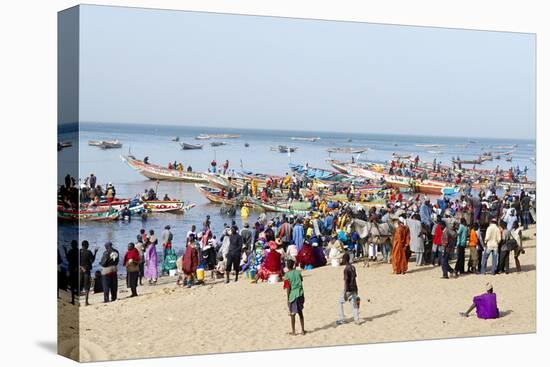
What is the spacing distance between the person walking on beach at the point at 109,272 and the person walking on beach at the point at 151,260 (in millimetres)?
615

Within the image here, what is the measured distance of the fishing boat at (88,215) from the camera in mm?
18219

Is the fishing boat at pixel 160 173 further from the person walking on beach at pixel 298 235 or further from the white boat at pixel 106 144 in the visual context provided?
the person walking on beach at pixel 298 235

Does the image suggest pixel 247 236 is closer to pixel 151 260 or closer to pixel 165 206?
pixel 165 206

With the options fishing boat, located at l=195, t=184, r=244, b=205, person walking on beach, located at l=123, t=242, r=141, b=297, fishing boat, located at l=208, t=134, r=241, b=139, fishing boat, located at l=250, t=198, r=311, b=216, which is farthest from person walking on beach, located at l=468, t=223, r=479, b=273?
person walking on beach, located at l=123, t=242, r=141, b=297

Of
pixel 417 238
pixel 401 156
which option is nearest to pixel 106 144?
pixel 401 156

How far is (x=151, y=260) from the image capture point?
19141mm

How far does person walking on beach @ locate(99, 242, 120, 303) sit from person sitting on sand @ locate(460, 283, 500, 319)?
21.0ft

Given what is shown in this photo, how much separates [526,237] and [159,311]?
24.8ft

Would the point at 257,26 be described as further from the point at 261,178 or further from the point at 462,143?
the point at 462,143

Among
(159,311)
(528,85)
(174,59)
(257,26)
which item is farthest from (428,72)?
(159,311)

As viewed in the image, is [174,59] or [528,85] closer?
[174,59]

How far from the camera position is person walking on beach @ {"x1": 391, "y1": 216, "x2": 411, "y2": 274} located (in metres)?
21.1

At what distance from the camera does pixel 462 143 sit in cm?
2162

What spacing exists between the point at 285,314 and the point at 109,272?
3135 millimetres
